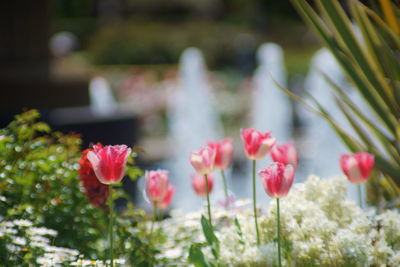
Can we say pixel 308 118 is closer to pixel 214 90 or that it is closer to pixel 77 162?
pixel 214 90

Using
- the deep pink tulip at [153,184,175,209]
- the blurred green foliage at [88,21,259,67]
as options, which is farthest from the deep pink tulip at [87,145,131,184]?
the blurred green foliage at [88,21,259,67]

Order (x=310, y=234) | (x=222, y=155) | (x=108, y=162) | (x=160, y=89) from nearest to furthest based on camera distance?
1. (x=108, y=162)
2. (x=310, y=234)
3. (x=222, y=155)
4. (x=160, y=89)

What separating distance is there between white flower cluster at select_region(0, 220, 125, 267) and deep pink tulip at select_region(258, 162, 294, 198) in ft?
1.45

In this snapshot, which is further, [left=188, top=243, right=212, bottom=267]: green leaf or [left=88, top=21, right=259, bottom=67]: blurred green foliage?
[left=88, top=21, right=259, bottom=67]: blurred green foliage

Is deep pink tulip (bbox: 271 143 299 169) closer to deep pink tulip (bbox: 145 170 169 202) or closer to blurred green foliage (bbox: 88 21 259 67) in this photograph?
deep pink tulip (bbox: 145 170 169 202)

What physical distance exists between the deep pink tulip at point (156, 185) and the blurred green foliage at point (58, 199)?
0.62 feet

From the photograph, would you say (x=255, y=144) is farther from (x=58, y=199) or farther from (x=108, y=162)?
(x=58, y=199)

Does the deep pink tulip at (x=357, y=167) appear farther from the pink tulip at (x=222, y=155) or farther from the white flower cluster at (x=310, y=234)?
the pink tulip at (x=222, y=155)

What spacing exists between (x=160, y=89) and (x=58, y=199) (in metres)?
10.4

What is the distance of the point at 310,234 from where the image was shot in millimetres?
1777

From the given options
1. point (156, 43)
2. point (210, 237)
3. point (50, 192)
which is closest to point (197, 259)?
point (210, 237)

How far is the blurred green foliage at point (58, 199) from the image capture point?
6.79 feet

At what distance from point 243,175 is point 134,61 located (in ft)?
45.4

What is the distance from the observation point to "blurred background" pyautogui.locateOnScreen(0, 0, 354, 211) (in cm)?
650
